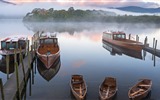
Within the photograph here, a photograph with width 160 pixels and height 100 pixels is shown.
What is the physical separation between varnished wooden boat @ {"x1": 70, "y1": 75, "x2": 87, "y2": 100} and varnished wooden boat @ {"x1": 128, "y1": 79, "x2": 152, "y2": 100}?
4.29 metres

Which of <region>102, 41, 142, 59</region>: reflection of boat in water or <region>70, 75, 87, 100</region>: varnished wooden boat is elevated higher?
<region>70, 75, 87, 100</region>: varnished wooden boat

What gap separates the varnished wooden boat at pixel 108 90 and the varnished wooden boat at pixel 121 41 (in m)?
28.6

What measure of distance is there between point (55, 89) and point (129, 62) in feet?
65.2

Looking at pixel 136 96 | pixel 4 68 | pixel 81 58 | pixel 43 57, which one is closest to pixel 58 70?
pixel 43 57

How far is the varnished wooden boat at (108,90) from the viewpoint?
25.1m

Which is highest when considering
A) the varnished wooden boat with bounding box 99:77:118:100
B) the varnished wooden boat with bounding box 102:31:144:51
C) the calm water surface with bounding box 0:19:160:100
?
the varnished wooden boat with bounding box 102:31:144:51

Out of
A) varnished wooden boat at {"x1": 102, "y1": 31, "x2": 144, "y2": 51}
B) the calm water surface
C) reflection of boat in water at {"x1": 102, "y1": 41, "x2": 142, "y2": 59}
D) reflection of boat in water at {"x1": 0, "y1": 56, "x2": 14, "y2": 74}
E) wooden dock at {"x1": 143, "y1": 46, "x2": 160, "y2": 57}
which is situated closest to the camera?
the calm water surface

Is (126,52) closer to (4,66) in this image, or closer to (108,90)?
(4,66)

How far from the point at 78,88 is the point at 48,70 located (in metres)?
12.1

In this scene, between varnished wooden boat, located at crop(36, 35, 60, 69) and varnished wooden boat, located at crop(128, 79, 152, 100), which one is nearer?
varnished wooden boat, located at crop(128, 79, 152, 100)

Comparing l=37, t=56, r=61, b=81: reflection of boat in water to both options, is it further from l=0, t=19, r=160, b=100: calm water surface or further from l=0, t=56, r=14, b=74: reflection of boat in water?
l=0, t=56, r=14, b=74: reflection of boat in water

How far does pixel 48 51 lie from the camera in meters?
43.8

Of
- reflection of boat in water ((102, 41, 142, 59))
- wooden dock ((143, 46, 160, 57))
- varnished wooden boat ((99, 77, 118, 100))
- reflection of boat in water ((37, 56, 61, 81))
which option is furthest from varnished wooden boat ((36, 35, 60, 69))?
wooden dock ((143, 46, 160, 57))

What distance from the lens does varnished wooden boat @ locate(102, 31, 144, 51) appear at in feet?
185
